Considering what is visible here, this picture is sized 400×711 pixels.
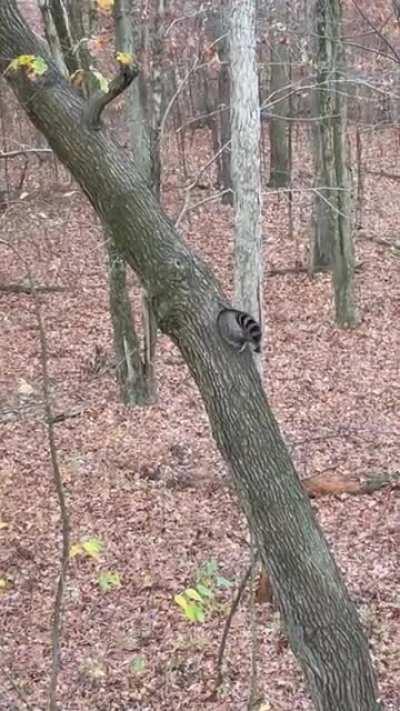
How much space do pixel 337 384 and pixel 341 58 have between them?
7.15 metres

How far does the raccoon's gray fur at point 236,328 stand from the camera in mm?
3027

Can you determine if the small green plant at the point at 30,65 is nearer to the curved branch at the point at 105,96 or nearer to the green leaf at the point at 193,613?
the curved branch at the point at 105,96

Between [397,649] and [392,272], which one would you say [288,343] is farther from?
[397,649]

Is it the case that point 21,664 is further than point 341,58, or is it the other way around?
point 341,58

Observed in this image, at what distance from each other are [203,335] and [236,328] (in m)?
0.13

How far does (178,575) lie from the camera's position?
303 inches

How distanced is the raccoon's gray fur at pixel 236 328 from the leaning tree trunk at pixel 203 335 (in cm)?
3

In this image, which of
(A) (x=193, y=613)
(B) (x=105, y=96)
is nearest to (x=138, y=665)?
(A) (x=193, y=613)

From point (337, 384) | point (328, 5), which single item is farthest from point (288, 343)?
point (328, 5)

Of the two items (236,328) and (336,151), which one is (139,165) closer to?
(336,151)

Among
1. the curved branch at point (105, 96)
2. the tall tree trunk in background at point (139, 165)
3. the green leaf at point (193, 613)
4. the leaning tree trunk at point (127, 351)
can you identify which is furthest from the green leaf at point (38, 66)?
the leaning tree trunk at point (127, 351)

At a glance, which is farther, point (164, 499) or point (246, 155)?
point (164, 499)

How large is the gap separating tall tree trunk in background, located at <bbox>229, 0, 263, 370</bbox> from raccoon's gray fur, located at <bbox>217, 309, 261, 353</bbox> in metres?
4.24

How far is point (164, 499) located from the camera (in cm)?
900
